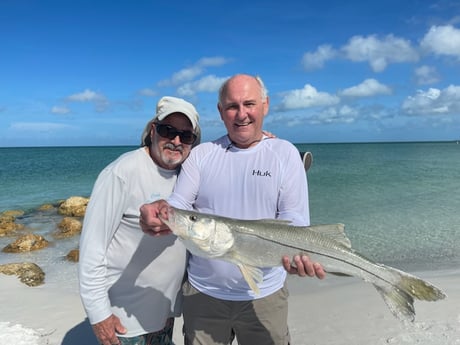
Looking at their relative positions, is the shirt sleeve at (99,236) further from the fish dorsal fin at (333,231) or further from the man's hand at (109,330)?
the fish dorsal fin at (333,231)

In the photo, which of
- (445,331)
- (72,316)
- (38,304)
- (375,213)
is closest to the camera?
(445,331)

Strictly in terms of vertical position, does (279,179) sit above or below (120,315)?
above

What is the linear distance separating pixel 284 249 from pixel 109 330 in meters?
1.87

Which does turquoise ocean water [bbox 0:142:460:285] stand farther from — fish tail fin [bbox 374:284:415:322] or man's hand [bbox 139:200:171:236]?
fish tail fin [bbox 374:284:415:322]

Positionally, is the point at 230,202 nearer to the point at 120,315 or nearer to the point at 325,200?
the point at 120,315

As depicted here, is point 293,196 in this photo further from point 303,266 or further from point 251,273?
point 251,273

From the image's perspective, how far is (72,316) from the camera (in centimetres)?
691

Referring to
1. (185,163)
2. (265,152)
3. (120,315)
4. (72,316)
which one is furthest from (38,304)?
(265,152)

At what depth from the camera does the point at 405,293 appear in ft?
10.7

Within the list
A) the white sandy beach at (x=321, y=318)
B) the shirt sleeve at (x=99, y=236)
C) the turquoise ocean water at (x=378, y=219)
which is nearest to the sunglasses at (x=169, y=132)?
the shirt sleeve at (x=99, y=236)

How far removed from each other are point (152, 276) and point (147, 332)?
24.0 inches

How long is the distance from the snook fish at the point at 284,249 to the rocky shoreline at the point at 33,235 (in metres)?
7.65

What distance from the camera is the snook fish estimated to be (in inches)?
122

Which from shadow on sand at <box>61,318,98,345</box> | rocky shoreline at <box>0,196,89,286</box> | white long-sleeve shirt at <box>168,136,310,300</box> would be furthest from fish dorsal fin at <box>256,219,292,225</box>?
rocky shoreline at <box>0,196,89,286</box>
